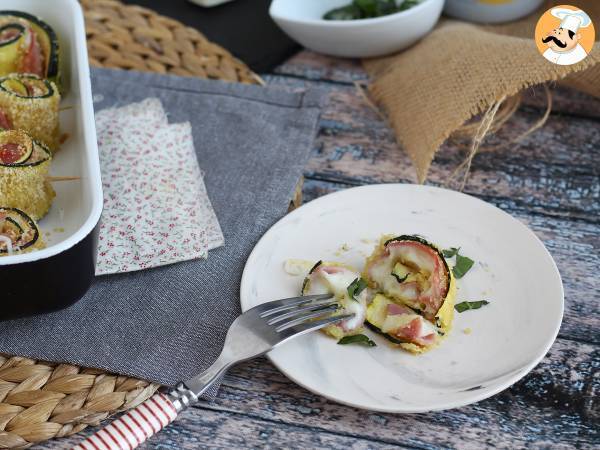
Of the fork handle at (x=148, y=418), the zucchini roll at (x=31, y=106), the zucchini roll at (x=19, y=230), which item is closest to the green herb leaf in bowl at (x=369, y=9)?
the zucchini roll at (x=31, y=106)

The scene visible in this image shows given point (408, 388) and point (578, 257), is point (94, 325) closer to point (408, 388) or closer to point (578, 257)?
point (408, 388)

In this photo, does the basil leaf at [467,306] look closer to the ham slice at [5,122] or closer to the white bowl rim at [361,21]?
the white bowl rim at [361,21]

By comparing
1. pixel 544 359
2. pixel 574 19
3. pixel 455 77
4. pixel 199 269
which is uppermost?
pixel 574 19

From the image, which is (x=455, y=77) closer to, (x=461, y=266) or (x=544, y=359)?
(x=461, y=266)

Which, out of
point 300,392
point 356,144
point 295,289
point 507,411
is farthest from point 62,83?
point 507,411

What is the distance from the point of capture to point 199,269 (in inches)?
52.5

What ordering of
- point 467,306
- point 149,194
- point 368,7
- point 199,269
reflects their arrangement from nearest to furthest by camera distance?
point 467,306 → point 199,269 → point 149,194 → point 368,7

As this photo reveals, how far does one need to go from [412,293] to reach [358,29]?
2.61 ft

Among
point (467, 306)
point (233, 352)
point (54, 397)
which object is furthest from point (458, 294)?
point (54, 397)

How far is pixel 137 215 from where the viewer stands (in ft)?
4.67

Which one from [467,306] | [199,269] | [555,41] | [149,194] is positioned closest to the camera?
[467,306]

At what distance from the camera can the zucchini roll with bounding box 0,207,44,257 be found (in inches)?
47.8

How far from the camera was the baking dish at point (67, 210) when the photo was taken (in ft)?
3.51
